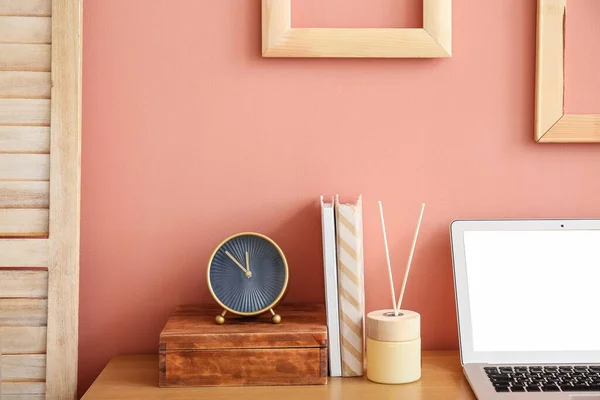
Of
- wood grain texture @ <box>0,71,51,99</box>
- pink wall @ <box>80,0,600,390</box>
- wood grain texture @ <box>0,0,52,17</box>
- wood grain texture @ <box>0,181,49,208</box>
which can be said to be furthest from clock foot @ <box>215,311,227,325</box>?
wood grain texture @ <box>0,0,52,17</box>

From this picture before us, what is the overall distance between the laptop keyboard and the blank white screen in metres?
0.06

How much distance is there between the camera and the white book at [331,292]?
100 centimetres

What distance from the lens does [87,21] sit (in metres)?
1.12

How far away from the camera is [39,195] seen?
108 cm

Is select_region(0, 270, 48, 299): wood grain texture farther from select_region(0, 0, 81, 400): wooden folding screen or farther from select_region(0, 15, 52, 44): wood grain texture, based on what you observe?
select_region(0, 15, 52, 44): wood grain texture

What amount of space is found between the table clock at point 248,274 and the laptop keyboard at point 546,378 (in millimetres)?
356

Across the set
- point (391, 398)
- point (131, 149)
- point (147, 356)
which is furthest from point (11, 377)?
point (391, 398)

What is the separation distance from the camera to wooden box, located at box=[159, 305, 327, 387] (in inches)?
37.0

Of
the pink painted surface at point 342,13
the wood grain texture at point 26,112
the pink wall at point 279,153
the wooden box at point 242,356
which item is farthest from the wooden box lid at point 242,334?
the pink painted surface at point 342,13

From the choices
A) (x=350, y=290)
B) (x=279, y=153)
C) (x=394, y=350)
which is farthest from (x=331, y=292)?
(x=279, y=153)

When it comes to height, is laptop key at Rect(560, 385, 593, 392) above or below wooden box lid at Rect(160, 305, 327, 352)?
below

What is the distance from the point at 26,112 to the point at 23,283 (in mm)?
288

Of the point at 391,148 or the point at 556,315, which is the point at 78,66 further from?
the point at 556,315

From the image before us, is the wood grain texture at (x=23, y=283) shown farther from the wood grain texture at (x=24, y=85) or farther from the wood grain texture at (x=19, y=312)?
the wood grain texture at (x=24, y=85)
